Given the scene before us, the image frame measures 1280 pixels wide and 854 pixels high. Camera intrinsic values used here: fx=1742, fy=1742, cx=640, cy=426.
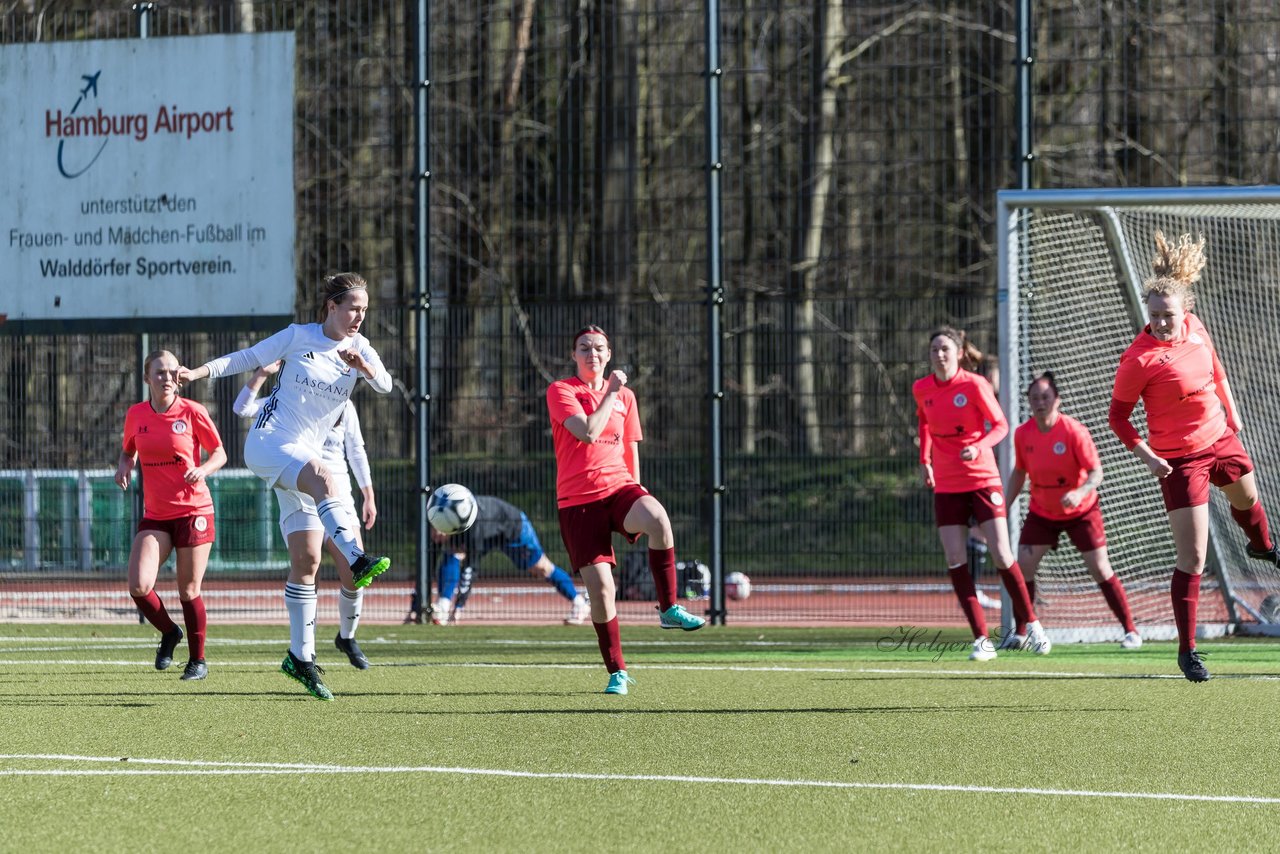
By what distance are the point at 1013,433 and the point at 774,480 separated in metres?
2.70

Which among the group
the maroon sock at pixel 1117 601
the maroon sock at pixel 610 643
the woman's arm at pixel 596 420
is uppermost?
the woman's arm at pixel 596 420

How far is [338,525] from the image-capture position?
8.48 metres

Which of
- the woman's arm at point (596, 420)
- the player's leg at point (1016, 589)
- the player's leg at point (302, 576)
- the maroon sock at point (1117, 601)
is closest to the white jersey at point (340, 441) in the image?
the player's leg at point (302, 576)

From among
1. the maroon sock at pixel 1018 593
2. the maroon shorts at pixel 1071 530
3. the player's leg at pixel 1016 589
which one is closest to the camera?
the player's leg at pixel 1016 589

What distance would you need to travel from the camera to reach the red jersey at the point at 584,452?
28.5 feet

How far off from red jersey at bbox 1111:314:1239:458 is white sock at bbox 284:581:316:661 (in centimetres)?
412

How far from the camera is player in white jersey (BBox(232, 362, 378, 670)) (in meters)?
8.77

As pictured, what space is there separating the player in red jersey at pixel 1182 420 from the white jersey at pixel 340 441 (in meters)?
3.97

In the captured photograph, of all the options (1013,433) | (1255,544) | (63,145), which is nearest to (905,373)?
(1013,433)

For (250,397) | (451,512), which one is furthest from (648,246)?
(250,397)

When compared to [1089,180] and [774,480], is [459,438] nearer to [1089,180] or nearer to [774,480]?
[774,480]

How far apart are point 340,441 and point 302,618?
1.06m

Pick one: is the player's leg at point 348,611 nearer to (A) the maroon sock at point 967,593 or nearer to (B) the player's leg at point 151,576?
(B) the player's leg at point 151,576

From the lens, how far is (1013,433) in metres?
11.8
